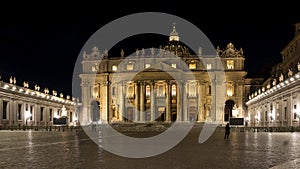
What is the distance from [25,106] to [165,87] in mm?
36520

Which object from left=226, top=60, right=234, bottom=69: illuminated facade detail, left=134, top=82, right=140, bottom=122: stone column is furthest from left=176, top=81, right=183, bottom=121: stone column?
left=226, top=60, right=234, bottom=69: illuminated facade detail

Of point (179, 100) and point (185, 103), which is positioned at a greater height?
point (179, 100)

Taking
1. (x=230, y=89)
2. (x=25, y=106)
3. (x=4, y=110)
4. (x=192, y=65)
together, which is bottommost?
(x=4, y=110)

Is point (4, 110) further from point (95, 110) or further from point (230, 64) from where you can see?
point (230, 64)

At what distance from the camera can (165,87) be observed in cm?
10081

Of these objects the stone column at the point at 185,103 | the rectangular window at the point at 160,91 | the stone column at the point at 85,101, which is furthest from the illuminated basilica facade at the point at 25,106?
the stone column at the point at 185,103

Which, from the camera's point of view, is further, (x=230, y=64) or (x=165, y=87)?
(x=230, y=64)

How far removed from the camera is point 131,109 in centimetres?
10256

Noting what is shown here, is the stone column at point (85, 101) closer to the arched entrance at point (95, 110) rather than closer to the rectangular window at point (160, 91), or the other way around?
the arched entrance at point (95, 110)

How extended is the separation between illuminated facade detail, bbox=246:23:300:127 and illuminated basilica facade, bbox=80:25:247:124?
27.6 ft

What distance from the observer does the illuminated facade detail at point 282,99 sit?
2102 inches

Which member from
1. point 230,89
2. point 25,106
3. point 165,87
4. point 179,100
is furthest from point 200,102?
point 25,106

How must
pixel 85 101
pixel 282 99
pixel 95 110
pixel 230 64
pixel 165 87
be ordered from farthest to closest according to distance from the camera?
pixel 95 110 < pixel 85 101 < pixel 230 64 < pixel 165 87 < pixel 282 99

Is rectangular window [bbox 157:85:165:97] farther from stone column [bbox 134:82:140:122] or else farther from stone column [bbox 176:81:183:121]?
stone column [bbox 134:82:140:122]
